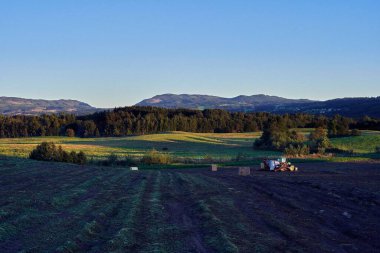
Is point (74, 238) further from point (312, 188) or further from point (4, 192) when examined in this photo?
point (312, 188)

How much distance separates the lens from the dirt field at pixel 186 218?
13508mm

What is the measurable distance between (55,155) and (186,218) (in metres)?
43.7

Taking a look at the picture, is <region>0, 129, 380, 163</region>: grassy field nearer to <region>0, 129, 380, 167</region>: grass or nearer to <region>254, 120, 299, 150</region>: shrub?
<region>0, 129, 380, 167</region>: grass

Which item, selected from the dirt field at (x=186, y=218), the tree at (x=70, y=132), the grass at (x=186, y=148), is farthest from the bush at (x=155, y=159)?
the tree at (x=70, y=132)

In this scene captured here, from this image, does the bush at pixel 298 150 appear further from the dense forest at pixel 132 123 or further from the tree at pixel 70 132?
the tree at pixel 70 132

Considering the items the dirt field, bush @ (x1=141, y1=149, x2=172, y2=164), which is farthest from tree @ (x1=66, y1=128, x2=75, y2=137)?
the dirt field

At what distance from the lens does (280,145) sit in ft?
261

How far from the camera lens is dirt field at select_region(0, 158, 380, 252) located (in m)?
13.5

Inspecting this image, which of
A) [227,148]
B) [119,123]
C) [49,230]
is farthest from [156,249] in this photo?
[119,123]

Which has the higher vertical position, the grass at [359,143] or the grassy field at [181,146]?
the grass at [359,143]

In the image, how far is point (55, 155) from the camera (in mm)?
59062

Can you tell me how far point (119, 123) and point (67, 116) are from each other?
21558 mm

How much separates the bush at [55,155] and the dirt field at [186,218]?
28.3 metres

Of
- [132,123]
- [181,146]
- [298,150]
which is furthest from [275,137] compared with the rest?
[132,123]
